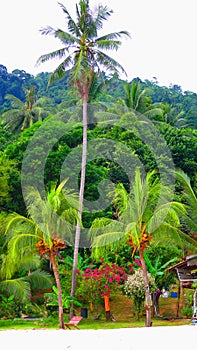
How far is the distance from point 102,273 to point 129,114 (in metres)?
13.2

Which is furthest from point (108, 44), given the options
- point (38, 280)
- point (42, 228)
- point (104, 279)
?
point (38, 280)

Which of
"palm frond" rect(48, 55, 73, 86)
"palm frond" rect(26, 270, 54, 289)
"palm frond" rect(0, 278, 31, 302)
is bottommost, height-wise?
"palm frond" rect(0, 278, 31, 302)

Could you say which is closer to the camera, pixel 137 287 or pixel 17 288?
pixel 17 288

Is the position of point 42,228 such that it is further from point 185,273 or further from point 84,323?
point 185,273

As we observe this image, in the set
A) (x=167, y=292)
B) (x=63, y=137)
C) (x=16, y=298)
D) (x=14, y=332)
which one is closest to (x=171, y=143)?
(x=63, y=137)

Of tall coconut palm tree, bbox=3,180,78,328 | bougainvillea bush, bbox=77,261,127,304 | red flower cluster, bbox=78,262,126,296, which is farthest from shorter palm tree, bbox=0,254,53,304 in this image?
tall coconut palm tree, bbox=3,180,78,328

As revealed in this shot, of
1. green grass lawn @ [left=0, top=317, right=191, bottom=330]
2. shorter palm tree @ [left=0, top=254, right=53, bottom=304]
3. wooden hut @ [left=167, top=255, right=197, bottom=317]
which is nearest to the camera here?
green grass lawn @ [left=0, top=317, right=191, bottom=330]

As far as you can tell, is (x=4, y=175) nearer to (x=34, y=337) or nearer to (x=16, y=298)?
(x=16, y=298)

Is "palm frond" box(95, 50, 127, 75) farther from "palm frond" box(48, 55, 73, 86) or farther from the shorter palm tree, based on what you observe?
the shorter palm tree

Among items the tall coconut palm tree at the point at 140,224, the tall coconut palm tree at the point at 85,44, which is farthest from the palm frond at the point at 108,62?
the tall coconut palm tree at the point at 140,224

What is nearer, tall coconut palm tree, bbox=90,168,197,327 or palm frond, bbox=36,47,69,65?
tall coconut palm tree, bbox=90,168,197,327

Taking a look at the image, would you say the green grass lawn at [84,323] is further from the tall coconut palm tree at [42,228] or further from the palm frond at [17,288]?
the tall coconut palm tree at [42,228]

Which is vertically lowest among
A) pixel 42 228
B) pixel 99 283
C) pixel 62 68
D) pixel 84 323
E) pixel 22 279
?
pixel 84 323

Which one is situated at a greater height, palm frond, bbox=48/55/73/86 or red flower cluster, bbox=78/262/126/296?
palm frond, bbox=48/55/73/86
